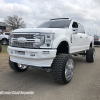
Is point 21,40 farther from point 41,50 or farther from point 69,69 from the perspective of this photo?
point 69,69

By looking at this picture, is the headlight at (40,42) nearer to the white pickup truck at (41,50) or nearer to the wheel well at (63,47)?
the white pickup truck at (41,50)

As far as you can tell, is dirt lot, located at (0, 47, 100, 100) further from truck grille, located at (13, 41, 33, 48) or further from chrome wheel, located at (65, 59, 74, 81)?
truck grille, located at (13, 41, 33, 48)

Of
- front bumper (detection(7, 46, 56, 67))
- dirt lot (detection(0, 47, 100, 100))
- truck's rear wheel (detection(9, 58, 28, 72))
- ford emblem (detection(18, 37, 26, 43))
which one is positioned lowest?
dirt lot (detection(0, 47, 100, 100))

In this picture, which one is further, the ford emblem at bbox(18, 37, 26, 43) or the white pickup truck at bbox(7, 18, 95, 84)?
the ford emblem at bbox(18, 37, 26, 43)

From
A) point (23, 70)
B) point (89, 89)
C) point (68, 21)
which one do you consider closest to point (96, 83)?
point (89, 89)

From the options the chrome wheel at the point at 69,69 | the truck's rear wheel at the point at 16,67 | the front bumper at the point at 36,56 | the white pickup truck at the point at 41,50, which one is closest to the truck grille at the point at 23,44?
the white pickup truck at the point at 41,50

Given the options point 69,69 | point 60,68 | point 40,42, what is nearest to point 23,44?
point 40,42

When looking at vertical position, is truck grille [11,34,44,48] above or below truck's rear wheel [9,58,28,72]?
above

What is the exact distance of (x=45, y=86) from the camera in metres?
3.33

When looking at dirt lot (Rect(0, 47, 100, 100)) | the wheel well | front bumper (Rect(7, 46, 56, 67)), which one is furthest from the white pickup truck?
the wheel well

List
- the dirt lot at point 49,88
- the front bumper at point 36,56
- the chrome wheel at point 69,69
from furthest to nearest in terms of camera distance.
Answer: the chrome wheel at point 69,69, the front bumper at point 36,56, the dirt lot at point 49,88

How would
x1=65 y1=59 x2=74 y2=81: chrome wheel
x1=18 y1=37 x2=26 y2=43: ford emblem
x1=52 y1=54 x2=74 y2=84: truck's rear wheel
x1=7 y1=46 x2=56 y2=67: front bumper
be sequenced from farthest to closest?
x1=65 y1=59 x2=74 y2=81: chrome wheel < x1=18 y1=37 x2=26 y2=43: ford emblem < x1=52 y1=54 x2=74 y2=84: truck's rear wheel < x1=7 y1=46 x2=56 y2=67: front bumper

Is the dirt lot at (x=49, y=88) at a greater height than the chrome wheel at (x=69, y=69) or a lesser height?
lesser

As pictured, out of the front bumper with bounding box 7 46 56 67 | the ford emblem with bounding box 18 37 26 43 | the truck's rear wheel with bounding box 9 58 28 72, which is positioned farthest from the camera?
the truck's rear wheel with bounding box 9 58 28 72
